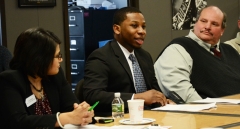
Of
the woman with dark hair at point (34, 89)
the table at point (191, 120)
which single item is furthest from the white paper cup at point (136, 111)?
the woman with dark hair at point (34, 89)

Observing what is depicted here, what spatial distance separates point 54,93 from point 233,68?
6.17 ft

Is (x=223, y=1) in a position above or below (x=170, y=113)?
above

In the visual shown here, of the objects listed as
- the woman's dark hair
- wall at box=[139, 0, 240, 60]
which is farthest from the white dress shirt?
wall at box=[139, 0, 240, 60]

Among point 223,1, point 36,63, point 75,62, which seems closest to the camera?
point 36,63

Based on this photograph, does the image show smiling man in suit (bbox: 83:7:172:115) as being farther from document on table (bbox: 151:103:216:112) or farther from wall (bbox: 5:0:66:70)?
wall (bbox: 5:0:66:70)

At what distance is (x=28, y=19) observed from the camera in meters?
5.07

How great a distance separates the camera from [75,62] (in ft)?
20.1

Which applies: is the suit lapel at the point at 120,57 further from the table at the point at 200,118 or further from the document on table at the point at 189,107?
the table at the point at 200,118

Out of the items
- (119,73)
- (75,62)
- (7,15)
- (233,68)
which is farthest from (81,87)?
(75,62)

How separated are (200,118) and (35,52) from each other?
3.13 ft

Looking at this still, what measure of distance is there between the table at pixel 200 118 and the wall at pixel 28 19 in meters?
2.64

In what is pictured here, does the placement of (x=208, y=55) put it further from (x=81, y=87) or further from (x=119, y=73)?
(x=81, y=87)

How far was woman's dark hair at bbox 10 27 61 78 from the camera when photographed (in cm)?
244

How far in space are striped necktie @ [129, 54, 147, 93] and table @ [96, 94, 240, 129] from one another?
610 mm
